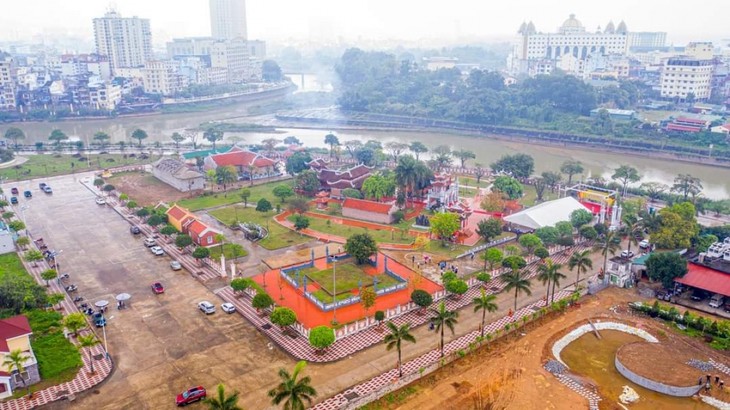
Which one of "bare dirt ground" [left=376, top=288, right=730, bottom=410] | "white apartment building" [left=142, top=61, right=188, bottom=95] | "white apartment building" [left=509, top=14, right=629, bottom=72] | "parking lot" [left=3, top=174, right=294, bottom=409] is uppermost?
"white apartment building" [left=509, top=14, right=629, bottom=72]

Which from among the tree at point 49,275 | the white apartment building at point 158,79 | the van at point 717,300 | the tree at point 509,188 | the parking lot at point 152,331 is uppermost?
the white apartment building at point 158,79

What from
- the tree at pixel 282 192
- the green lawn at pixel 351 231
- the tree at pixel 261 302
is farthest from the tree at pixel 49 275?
the tree at pixel 282 192

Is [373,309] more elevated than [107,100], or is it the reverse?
[107,100]

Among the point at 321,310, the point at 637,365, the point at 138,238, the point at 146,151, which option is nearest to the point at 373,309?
the point at 321,310

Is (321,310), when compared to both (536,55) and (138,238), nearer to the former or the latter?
(138,238)

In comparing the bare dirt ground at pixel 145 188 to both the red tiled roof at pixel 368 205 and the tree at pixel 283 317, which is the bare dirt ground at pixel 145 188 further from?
the tree at pixel 283 317

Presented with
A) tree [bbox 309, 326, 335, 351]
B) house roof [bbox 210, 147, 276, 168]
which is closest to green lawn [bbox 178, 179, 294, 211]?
house roof [bbox 210, 147, 276, 168]

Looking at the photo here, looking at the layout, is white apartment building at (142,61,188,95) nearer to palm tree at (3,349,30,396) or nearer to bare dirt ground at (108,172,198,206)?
bare dirt ground at (108,172,198,206)
